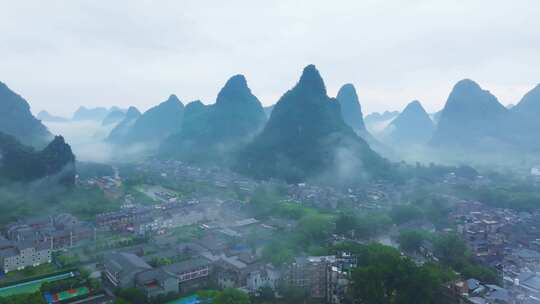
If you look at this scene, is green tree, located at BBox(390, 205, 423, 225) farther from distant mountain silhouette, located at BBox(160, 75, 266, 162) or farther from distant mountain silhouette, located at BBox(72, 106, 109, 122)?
distant mountain silhouette, located at BBox(72, 106, 109, 122)

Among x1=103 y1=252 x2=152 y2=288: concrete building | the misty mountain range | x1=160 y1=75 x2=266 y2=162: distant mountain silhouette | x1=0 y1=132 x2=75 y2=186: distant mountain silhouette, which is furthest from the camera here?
x1=160 y1=75 x2=266 y2=162: distant mountain silhouette

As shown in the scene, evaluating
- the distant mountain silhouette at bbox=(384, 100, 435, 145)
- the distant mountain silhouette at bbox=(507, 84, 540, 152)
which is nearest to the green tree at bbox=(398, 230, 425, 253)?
the distant mountain silhouette at bbox=(507, 84, 540, 152)

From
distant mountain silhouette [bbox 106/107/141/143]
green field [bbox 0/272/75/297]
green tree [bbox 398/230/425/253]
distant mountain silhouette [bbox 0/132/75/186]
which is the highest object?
distant mountain silhouette [bbox 106/107/141/143]

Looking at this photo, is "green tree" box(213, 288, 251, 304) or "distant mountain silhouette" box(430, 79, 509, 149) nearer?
"green tree" box(213, 288, 251, 304)

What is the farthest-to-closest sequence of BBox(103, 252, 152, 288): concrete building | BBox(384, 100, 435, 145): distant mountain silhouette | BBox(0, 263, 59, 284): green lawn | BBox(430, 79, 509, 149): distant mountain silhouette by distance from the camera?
BBox(384, 100, 435, 145): distant mountain silhouette
BBox(430, 79, 509, 149): distant mountain silhouette
BBox(0, 263, 59, 284): green lawn
BBox(103, 252, 152, 288): concrete building

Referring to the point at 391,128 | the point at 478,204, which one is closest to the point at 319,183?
the point at 478,204

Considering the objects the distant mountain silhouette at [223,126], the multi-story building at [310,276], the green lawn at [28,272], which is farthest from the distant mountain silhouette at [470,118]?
the green lawn at [28,272]
